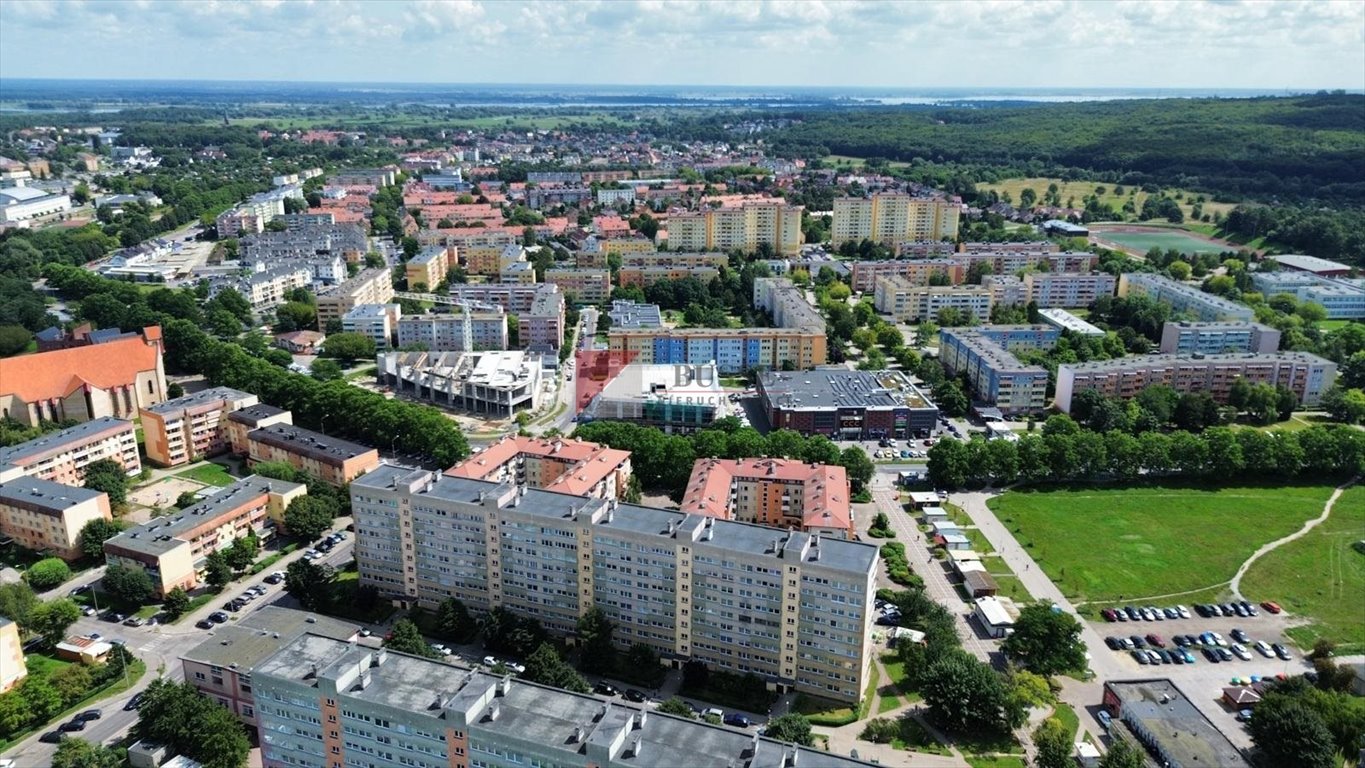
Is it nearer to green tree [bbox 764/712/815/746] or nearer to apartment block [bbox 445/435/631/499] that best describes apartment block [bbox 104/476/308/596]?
apartment block [bbox 445/435/631/499]

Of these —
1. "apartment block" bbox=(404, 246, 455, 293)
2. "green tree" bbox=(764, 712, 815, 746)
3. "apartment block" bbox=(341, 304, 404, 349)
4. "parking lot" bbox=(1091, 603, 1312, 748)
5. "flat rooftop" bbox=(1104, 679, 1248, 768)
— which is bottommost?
"parking lot" bbox=(1091, 603, 1312, 748)

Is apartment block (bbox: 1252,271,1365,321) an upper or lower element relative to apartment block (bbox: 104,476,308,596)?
upper

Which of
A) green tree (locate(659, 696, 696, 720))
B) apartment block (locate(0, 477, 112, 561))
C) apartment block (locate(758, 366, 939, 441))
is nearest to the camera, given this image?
green tree (locate(659, 696, 696, 720))

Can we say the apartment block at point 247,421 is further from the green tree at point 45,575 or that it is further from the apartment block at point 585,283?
the apartment block at point 585,283

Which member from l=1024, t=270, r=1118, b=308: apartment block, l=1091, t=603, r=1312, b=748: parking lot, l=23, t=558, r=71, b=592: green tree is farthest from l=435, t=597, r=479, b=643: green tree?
l=1024, t=270, r=1118, b=308: apartment block

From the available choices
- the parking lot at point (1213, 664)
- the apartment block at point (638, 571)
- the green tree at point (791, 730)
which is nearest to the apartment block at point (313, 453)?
the apartment block at point (638, 571)

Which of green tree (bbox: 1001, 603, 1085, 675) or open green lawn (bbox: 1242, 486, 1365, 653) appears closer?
green tree (bbox: 1001, 603, 1085, 675)

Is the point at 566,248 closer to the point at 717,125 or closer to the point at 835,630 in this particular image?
the point at 835,630
